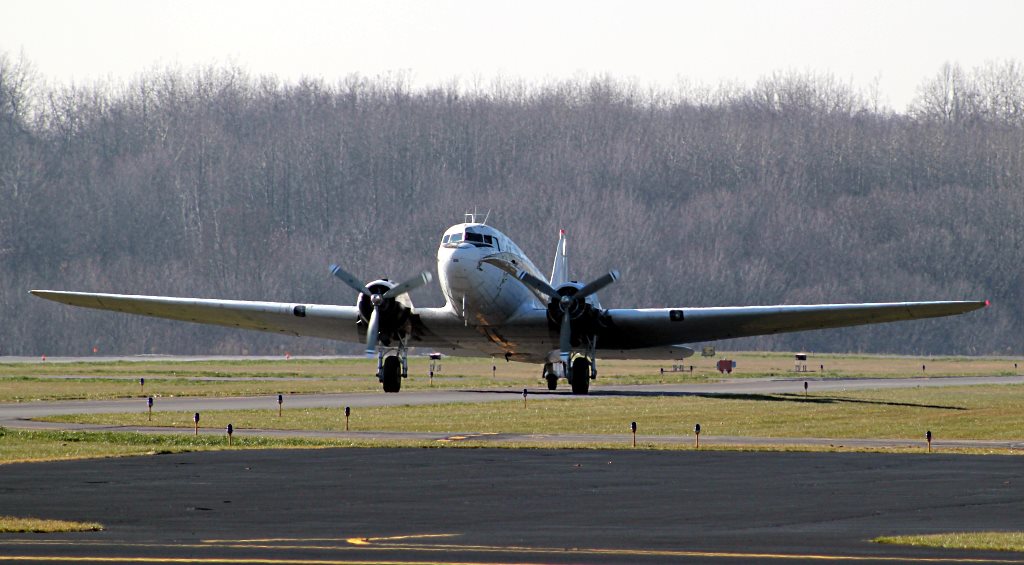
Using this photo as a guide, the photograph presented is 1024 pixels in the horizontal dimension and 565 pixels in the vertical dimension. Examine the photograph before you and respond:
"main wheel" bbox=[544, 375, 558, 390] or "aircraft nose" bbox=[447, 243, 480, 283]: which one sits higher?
"aircraft nose" bbox=[447, 243, 480, 283]

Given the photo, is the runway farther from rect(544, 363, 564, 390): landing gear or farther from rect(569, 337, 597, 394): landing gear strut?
rect(544, 363, 564, 390): landing gear

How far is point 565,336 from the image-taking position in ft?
154

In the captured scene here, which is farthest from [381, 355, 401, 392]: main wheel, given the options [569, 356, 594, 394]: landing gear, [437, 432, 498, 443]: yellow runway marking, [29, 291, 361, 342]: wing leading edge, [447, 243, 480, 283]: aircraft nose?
[437, 432, 498, 443]: yellow runway marking

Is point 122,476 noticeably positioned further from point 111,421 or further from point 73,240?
point 73,240

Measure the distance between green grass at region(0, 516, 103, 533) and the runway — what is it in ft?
1.32

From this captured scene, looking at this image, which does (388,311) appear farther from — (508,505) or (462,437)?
(508,505)

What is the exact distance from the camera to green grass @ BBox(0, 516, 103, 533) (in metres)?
17.6

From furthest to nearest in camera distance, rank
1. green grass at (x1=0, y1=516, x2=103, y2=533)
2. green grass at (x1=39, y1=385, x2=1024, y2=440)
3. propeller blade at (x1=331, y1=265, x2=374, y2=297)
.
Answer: propeller blade at (x1=331, y1=265, x2=374, y2=297)
green grass at (x1=39, y1=385, x2=1024, y2=440)
green grass at (x1=0, y1=516, x2=103, y2=533)

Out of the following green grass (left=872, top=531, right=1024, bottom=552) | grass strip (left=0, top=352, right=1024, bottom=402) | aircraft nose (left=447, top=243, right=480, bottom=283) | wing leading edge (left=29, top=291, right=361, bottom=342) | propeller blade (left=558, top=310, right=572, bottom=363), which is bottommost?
green grass (left=872, top=531, right=1024, bottom=552)

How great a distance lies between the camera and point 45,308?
123m

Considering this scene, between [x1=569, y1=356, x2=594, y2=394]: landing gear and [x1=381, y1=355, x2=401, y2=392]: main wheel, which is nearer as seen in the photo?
[x1=569, y1=356, x2=594, y2=394]: landing gear

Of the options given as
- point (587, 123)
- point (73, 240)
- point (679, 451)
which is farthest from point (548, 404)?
point (587, 123)

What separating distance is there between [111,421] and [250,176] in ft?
386

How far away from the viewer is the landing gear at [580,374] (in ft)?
162
